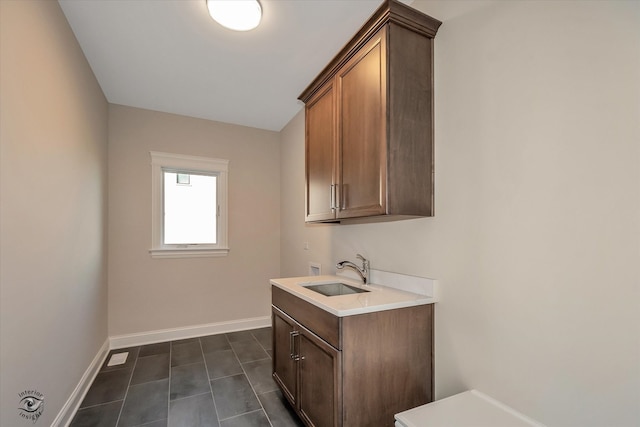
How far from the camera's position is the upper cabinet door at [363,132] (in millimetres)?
1560

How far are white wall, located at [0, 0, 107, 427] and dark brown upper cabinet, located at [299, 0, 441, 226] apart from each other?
1.66 meters

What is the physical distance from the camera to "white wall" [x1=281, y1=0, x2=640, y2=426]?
3.23 ft

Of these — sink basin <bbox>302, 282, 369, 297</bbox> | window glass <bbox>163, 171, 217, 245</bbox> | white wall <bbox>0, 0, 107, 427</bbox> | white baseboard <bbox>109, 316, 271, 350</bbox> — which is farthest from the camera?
window glass <bbox>163, 171, 217, 245</bbox>

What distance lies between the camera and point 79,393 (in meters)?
2.19

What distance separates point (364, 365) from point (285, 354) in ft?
2.88

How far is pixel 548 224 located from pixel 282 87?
2611 mm

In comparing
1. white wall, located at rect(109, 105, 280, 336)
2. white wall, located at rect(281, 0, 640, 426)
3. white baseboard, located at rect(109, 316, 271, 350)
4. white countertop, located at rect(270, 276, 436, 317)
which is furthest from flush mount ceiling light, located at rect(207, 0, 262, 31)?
white baseboard, located at rect(109, 316, 271, 350)

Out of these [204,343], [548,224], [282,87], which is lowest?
[204,343]

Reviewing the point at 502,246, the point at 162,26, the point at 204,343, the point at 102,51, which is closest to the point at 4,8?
the point at 162,26

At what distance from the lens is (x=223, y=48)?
7.66 feet

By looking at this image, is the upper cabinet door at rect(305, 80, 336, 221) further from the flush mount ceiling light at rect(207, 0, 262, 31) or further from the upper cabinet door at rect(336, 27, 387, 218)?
the flush mount ceiling light at rect(207, 0, 262, 31)

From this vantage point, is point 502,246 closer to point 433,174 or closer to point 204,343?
point 433,174

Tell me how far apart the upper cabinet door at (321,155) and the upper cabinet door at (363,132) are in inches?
4.2

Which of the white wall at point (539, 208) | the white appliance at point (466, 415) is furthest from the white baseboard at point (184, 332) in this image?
the white appliance at point (466, 415)
